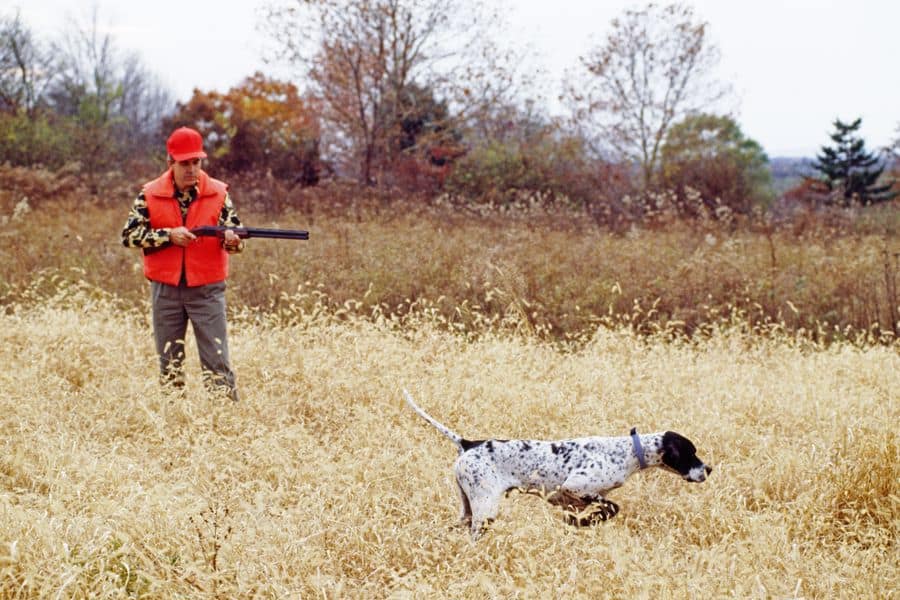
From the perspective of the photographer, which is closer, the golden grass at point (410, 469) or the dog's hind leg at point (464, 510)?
the golden grass at point (410, 469)

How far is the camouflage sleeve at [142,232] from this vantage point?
17.9 ft

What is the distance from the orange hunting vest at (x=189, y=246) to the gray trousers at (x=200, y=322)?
110 millimetres

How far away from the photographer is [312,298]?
849 cm

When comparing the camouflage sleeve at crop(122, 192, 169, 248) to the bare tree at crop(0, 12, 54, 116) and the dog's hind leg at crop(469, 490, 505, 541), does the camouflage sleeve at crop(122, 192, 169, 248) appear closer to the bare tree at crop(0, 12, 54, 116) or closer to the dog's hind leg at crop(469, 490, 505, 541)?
the dog's hind leg at crop(469, 490, 505, 541)

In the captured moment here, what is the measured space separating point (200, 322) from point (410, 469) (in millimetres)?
2092

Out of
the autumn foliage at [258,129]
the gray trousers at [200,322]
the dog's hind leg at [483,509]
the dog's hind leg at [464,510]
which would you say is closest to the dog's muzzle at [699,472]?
the dog's hind leg at [483,509]

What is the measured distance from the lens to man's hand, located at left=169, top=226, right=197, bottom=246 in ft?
17.6

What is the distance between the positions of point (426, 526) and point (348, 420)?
157cm

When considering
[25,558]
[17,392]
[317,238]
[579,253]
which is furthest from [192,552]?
[317,238]

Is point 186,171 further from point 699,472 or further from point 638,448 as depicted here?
point 699,472

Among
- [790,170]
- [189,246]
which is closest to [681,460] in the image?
[189,246]

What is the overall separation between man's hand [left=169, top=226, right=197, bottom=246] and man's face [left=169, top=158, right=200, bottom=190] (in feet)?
1.15

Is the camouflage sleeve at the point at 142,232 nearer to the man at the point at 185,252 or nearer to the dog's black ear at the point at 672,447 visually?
the man at the point at 185,252

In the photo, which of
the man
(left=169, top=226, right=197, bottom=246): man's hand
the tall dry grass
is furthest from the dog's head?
the tall dry grass
